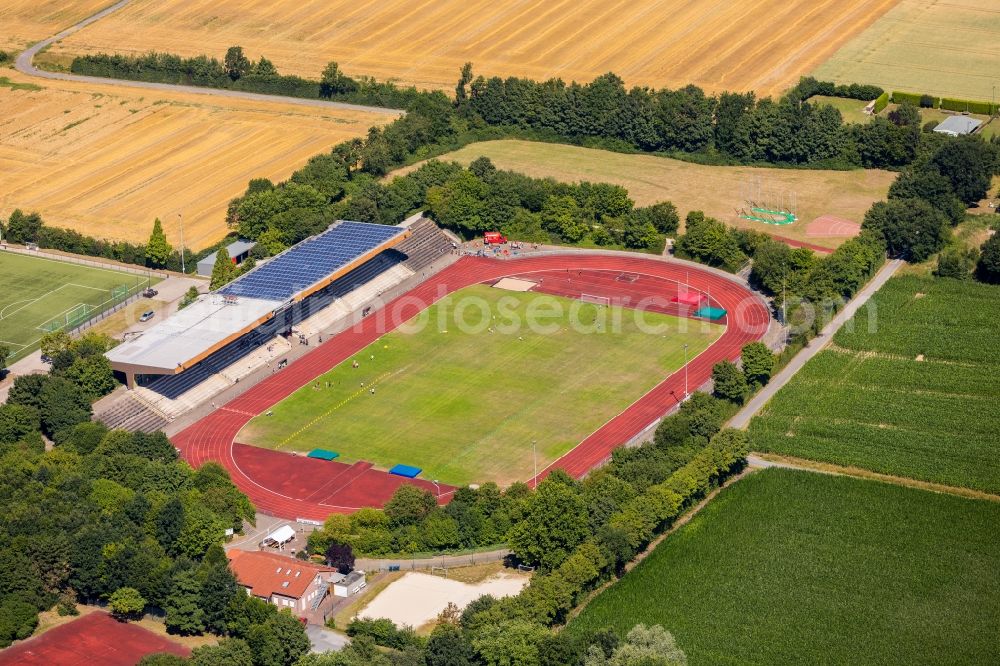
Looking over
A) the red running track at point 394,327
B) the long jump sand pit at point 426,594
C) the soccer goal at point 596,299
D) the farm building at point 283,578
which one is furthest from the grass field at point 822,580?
the soccer goal at point 596,299

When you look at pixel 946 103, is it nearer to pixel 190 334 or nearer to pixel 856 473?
pixel 856 473

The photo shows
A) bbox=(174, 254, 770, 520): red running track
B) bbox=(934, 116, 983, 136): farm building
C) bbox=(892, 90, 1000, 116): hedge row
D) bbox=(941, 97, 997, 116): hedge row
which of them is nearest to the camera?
bbox=(174, 254, 770, 520): red running track

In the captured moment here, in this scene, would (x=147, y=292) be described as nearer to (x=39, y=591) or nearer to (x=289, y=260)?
(x=289, y=260)

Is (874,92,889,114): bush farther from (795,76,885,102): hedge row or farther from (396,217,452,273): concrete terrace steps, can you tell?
(396,217,452,273): concrete terrace steps

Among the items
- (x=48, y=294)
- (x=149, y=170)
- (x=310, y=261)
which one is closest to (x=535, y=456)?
(x=310, y=261)

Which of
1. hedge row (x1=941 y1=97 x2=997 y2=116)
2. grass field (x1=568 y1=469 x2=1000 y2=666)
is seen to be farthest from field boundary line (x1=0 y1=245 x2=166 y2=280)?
hedge row (x1=941 y1=97 x2=997 y2=116)
